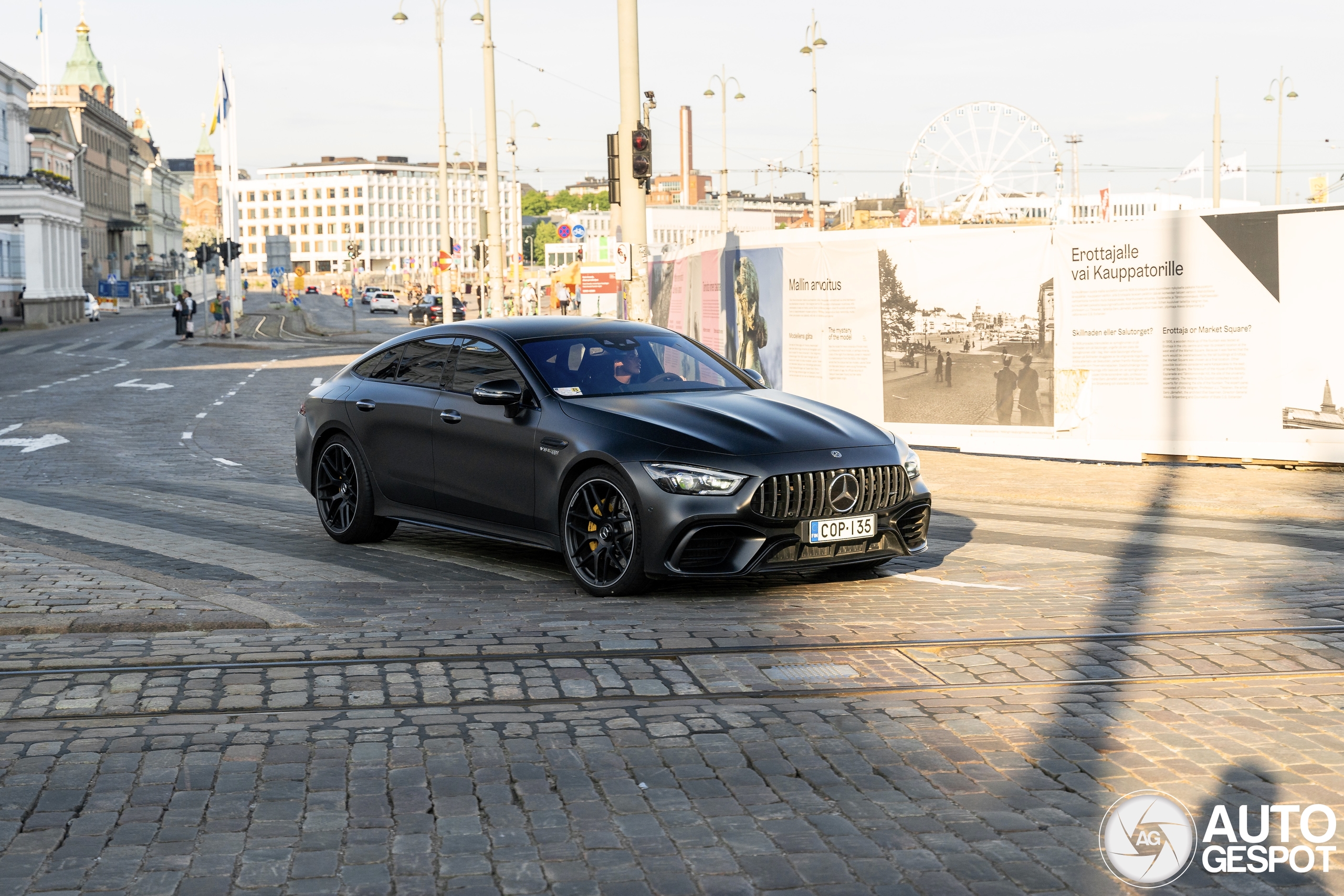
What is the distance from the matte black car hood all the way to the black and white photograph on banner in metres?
6.90

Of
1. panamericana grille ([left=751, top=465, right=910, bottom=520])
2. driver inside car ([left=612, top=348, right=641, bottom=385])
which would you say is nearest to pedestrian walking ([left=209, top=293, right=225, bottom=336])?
driver inside car ([left=612, top=348, right=641, bottom=385])

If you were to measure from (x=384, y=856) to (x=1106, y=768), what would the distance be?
234 cm

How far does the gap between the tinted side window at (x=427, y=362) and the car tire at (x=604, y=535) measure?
1.63 metres

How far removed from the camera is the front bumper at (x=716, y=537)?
7.89m

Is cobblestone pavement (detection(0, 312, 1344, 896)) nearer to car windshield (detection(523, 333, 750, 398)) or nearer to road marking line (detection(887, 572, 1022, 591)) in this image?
road marking line (detection(887, 572, 1022, 591))

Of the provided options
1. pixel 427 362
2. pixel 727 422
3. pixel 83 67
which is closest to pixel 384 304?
pixel 83 67

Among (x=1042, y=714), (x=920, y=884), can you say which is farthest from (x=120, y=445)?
(x=920, y=884)

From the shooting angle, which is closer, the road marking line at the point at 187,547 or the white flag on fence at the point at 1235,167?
the road marking line at the point at 187,547

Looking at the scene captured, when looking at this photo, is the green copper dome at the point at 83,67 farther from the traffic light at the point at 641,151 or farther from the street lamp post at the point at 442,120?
the traffic light at the point at 641,151

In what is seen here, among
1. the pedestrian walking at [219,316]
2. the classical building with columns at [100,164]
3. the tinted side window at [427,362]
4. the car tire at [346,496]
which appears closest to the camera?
the tinted side window at [427,362]

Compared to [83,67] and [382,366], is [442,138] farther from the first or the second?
[83,67]

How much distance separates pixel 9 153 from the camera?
111 metres

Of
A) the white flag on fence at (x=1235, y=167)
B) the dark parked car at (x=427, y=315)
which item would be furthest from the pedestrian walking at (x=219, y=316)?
the white flag on fence at (x=1235, y=167)

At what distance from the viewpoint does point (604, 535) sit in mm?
8312
